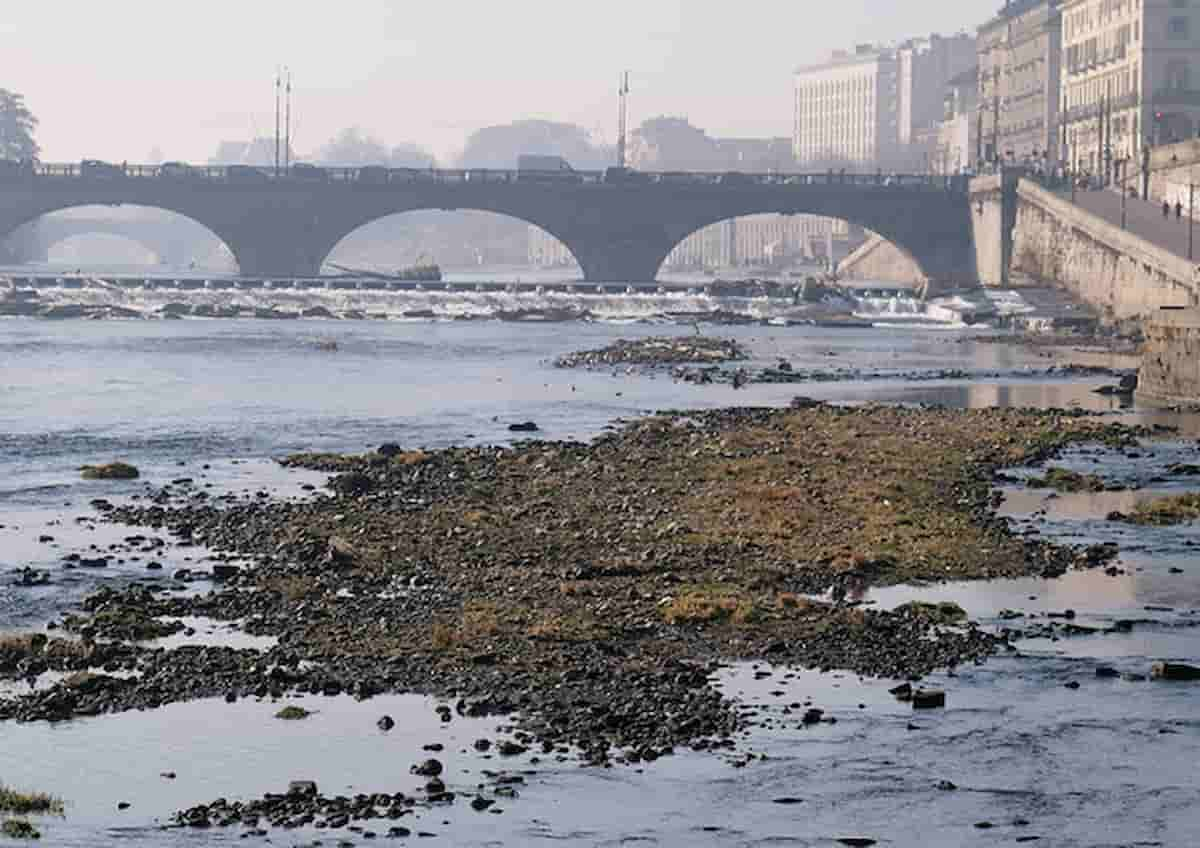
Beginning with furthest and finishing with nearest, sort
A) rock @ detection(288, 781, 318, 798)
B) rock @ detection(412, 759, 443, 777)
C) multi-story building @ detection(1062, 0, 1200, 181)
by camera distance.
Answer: multi-story building @ detection(1062, 0, 1200, 181), rock @ detection(412, 759, 443, 777), rock @ detection(288, 781, 318, 798)

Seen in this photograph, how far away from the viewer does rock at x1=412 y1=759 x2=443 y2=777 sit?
29.9 m

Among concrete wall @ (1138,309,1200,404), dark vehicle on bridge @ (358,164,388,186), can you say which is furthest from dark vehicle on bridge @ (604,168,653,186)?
concrete wall @ (1138,309,1200,404)

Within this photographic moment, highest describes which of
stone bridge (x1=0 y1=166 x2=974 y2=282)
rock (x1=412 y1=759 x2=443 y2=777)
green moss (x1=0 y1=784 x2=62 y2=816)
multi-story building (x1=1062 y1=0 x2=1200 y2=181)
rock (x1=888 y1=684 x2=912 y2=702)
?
multi-story building (x1=1062 y1=0 x2=1200 y2=181)

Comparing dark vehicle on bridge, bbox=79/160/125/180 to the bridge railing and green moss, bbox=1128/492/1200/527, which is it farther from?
green moss, bbox=1128/492/1200/527

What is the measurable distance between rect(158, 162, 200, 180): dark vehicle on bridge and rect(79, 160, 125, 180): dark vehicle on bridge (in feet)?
8.64

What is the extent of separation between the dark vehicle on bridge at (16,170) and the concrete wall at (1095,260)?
6447 centimetres

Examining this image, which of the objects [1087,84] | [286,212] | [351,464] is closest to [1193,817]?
[351,464]

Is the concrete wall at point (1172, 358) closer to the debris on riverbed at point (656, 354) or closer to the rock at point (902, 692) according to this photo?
the debris on riverbed at point (656, 354)

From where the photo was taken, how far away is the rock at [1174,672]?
34781 millimetres

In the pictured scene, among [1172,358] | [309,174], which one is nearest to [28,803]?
[1172,358]

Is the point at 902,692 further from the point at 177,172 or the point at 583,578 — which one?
the point at 177,172

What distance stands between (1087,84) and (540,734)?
527 ft

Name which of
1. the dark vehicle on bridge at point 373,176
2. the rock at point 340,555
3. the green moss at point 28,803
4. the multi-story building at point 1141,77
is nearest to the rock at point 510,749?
the green moss at point 28,803

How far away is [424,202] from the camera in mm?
176250
